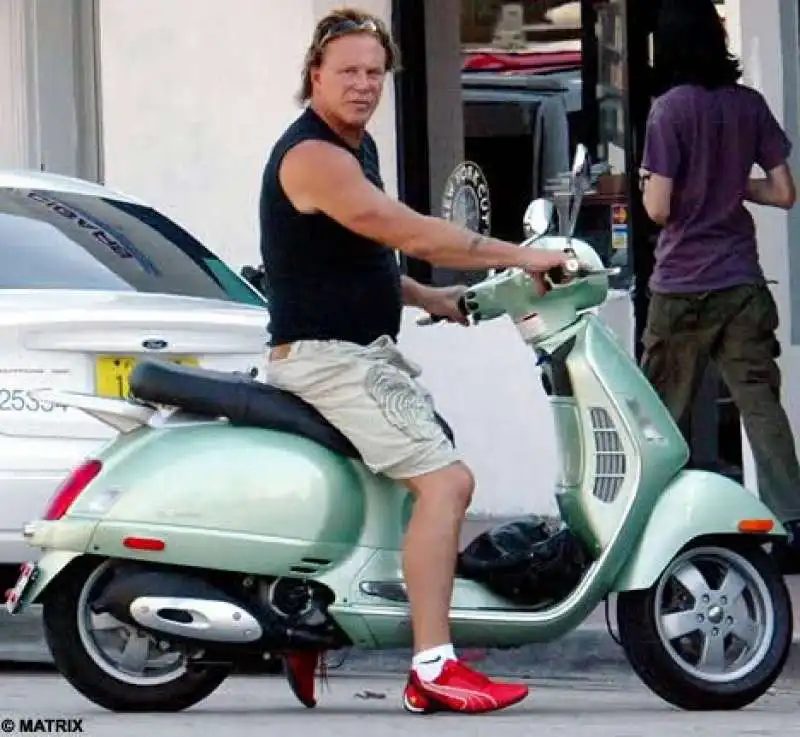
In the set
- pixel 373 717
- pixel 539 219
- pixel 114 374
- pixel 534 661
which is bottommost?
pixel 534 661


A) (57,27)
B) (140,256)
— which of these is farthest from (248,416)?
(57,27)

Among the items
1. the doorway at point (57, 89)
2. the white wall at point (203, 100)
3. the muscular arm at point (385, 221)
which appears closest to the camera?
the muscular arm at point (385, 221)

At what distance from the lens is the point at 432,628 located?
6527 mm

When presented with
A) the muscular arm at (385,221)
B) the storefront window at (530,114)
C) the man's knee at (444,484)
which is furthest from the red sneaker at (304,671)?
the storefront window at (530,114)

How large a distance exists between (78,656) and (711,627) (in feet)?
5.40

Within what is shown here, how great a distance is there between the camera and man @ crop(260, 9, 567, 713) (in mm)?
6508

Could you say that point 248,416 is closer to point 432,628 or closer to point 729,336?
point 432,628

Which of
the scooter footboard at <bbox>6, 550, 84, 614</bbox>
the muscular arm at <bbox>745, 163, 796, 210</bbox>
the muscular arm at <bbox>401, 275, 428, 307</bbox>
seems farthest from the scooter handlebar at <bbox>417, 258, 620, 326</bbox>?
the muscular arm at <bbox>745, 163, 796, 210</bbox>

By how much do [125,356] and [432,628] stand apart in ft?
6.05

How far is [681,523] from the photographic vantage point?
21.9ft

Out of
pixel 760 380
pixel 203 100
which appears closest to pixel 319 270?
pixel 760 380

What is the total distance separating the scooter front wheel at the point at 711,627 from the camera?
670 cm

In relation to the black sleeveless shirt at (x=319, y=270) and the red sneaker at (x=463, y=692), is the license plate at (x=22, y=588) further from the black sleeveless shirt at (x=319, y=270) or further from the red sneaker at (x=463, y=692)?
the red sneaker at (x=463, y=692)

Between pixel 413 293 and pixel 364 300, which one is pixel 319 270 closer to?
pixel 364 300
